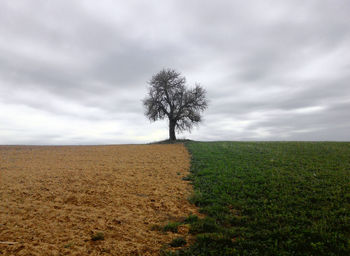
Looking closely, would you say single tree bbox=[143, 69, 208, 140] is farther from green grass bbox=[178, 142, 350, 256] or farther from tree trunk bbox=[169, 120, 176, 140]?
green grass bbox=[178, 142, 350, 256]

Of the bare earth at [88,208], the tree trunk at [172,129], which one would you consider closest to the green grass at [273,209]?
the bare earth at [88,208]

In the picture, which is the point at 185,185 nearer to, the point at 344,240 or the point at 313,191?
the point at 313,191

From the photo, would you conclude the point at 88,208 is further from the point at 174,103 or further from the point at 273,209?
the point at 174,103

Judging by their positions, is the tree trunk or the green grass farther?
the tree trunk

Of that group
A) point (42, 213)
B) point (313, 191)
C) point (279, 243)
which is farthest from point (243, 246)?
point (42, 213)

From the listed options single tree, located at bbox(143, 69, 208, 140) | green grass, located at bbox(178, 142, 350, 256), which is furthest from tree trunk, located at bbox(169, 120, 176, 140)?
green grass, located at bbox(178, 142, 350, 256)

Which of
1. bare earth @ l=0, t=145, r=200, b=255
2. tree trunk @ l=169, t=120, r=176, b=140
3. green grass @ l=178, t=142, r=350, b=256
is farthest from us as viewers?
tree trunk @ l=169, t=120, r=176, b=140

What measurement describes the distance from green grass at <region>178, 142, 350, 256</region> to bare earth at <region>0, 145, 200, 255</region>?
1.27 meters

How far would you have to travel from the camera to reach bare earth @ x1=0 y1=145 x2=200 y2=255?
18.8 ft

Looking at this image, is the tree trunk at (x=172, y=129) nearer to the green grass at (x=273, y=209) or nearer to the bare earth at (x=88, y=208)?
the bare earth at (x=88, y=208)

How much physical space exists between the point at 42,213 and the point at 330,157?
2011 cm

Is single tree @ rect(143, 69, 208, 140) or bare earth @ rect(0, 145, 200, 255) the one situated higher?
single tree @ rect(143, 69, 208, 140)

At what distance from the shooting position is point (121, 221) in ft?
24.1

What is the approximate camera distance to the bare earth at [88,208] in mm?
5742
